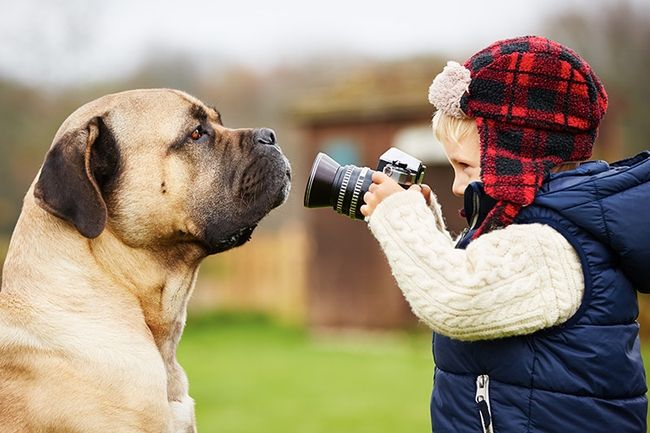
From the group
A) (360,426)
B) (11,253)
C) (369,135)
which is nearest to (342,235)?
(369,135)

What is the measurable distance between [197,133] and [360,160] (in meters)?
11.3

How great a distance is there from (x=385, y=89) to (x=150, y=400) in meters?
12.8

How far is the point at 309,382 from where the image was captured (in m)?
10.9

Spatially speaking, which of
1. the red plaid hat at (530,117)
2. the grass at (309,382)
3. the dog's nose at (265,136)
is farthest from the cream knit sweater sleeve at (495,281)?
the grass at (309,382)

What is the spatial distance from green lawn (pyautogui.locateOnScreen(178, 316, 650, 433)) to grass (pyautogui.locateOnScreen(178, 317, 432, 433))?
1cm

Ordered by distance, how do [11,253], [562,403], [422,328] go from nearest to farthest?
[562,403] < [11,253] < [422,328]

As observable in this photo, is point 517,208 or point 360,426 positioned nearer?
point 517,208

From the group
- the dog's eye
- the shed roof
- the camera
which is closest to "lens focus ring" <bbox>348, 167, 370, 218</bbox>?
the camera

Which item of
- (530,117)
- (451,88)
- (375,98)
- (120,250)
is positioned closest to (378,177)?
(451,88)

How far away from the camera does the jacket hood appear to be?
285 cm

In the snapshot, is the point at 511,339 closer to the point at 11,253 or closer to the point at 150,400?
the point at 150,400

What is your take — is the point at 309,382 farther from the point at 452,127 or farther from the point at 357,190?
the point at 452,127

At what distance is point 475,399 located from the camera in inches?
119

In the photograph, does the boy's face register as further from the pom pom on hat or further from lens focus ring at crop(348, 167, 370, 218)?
lens focus ring at crop(348, 167, 370, 218)
